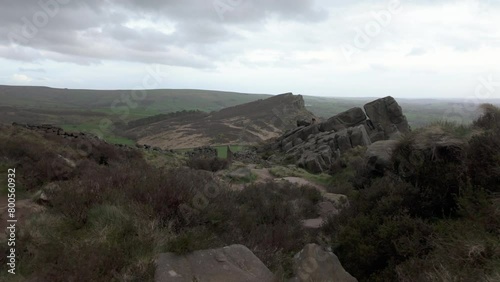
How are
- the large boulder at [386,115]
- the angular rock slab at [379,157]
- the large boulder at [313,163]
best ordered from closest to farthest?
the angular rock slab at [379,157] < the large boulder at [313,163] < the large boulder at [386,115]

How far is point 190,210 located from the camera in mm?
5762

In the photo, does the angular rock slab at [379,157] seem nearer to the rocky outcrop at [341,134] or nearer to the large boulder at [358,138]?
the rocky outcrop at [341,134]

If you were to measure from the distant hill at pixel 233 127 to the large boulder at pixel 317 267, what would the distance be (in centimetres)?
4730

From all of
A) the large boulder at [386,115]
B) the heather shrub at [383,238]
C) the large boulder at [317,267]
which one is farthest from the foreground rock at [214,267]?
the large boulder at [386,115]

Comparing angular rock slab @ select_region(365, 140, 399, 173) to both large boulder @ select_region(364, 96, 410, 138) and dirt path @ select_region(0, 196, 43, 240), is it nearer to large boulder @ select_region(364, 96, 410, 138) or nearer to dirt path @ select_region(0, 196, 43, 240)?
dirt path @ select_region(0, 196, 43, 240)

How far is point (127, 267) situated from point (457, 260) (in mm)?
4110

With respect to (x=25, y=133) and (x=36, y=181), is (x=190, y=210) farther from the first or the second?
(x=25, y=133)

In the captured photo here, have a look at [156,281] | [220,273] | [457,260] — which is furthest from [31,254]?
[457,260]

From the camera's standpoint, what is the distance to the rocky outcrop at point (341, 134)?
27.2 meters

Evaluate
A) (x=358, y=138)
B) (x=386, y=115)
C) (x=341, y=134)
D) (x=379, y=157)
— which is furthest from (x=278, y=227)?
(x=386, y=115)

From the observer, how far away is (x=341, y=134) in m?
30.5

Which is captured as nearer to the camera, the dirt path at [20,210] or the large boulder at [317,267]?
the large boulder at [317,267]

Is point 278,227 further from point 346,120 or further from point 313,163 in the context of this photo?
point 346,120

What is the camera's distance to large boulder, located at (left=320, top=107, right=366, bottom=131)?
36250 millimetres
